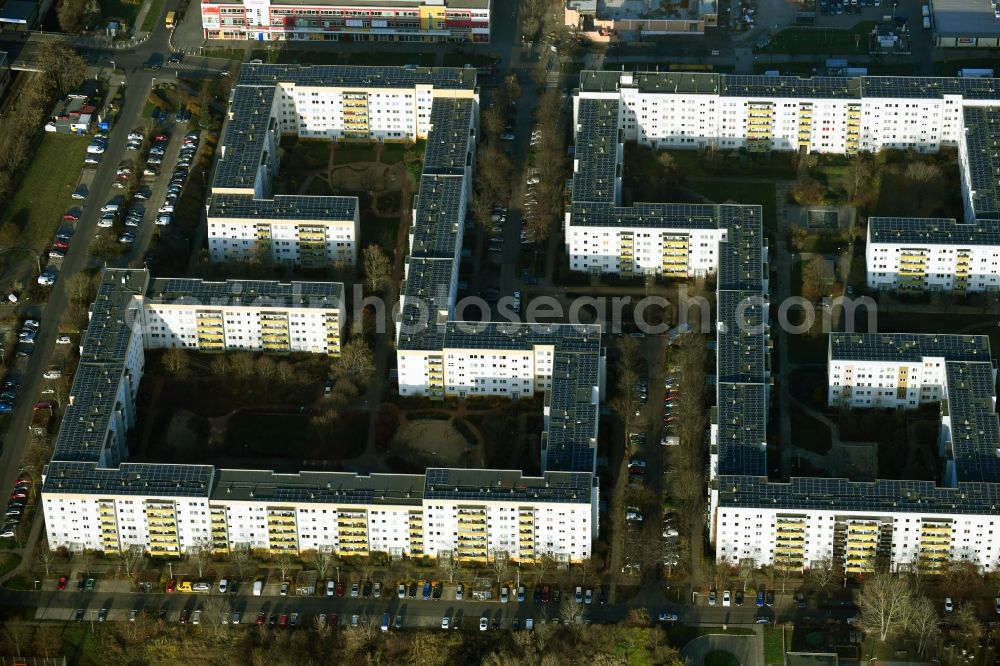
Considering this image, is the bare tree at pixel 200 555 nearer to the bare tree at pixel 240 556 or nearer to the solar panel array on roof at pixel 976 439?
the bare tree at pixel 240 556

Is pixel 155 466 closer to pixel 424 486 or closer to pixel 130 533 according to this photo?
→ pixel 130 533

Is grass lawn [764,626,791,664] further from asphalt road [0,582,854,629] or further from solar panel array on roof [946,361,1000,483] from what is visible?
solar panel array on roof [946,361,1000,483]

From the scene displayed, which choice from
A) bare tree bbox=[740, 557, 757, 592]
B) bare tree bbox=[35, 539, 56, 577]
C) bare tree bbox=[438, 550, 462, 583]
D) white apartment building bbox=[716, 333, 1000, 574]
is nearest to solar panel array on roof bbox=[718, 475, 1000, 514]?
white apartment building bbox=[716, 333, 1000, 574]

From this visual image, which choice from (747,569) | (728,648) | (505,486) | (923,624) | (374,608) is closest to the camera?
(923,624)

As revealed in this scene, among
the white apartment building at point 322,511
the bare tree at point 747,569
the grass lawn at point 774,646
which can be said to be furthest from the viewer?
the bare tree at point 747,569

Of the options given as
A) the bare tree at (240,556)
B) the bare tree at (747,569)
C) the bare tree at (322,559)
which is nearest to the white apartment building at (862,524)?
the bare tree at (747,569)

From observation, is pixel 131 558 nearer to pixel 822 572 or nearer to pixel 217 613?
pixel 217 613

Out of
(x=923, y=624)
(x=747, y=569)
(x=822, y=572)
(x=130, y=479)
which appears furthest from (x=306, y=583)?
(x=923, y=624)
